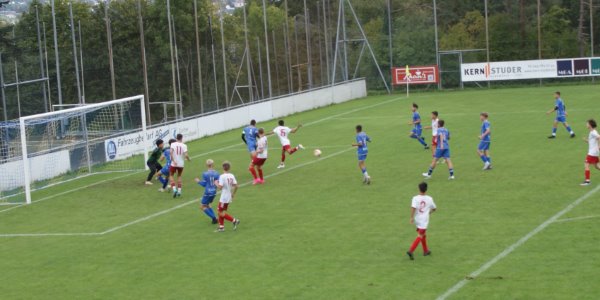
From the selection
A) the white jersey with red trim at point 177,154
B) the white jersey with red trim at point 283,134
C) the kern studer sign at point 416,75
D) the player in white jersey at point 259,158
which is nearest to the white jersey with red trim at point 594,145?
the player in white jersey at point 259,158

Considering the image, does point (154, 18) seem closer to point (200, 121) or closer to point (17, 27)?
point (17, 27)

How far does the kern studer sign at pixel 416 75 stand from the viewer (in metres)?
62.4

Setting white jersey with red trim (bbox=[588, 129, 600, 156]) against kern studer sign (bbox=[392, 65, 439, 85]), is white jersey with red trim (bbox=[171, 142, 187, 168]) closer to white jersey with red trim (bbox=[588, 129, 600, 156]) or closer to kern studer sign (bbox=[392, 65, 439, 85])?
white jersey with red trim (bbox=[588, 129, 600, 156])

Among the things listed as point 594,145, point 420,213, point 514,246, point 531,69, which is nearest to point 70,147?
point 594,145

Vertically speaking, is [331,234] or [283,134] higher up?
[283,134]

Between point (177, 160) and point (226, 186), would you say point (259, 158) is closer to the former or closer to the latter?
point (177, 160)

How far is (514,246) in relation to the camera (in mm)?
18812

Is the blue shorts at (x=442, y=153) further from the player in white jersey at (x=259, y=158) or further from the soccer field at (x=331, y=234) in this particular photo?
the player in white jersey at (x=259, y=158)

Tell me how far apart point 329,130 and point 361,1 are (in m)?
45.7

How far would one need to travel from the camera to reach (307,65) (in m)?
61.3

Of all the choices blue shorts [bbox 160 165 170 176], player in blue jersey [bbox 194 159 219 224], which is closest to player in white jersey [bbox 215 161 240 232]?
player in blue jersey [bbox 194 159 219 224]

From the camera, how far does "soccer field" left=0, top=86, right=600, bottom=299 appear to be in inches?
664

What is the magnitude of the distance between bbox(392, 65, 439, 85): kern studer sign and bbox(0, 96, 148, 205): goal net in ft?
91.7

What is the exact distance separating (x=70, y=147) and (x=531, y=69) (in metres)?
36.4
